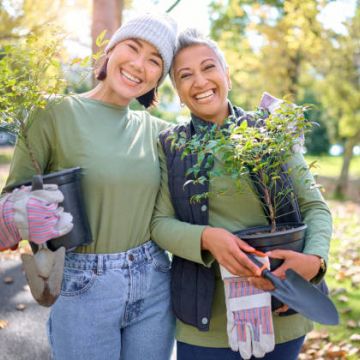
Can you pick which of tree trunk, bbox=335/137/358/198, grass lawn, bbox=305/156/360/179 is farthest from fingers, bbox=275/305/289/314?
grass lawn, bbox=305/156/360/179

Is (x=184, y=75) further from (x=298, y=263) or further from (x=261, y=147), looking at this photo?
(x=298, y=263)

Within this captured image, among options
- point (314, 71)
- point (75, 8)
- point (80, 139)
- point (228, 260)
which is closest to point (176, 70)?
point (80, 139)

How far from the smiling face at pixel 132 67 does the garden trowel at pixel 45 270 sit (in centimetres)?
69

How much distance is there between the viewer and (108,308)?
1.85m

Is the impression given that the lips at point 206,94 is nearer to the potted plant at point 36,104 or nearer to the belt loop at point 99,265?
the potted plant at point 36,104

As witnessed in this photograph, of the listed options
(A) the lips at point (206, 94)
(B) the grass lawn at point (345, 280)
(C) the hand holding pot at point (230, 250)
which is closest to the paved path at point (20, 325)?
(B) the grass lawn at point (345, 280)

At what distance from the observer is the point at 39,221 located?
1.59 m

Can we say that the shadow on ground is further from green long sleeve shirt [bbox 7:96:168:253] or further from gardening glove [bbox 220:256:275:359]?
gardening glove [bbox 220:256:275:359]

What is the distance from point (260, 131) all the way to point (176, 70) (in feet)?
1.73

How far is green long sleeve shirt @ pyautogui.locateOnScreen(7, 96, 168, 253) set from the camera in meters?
1.84

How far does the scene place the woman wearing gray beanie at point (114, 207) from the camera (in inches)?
72.7

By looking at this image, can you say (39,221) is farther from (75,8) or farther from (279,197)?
→ (75,8)

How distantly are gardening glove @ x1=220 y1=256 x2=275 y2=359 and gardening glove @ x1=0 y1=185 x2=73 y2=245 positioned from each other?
64 centimetres

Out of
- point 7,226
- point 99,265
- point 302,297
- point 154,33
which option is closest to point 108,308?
point 99,265
